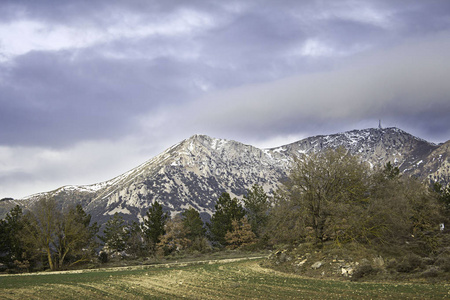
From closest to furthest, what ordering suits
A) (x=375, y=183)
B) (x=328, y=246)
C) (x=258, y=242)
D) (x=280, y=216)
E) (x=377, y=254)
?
(x=377, y=254) < (x=328, y=246) < (x=280, y=216) < (x=375, y=183) < (x=258, y=242)

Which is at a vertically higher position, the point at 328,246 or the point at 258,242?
the point at 328,246

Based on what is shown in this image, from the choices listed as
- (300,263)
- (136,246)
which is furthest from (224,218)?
(300,263)

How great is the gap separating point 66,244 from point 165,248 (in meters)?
26.9

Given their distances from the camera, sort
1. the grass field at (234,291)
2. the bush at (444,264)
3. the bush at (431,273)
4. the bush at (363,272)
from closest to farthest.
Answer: the grass field at (234,291), the bush at (431,273), the bush at (444,264), the bush at (363,272)

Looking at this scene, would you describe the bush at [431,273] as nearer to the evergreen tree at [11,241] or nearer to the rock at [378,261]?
the rock at [378,261]

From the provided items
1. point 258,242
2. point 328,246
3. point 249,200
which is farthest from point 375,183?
point 249,200

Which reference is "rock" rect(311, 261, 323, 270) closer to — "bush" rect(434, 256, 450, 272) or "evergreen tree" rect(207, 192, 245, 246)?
"bush" rect(434, 256, 450, 272)

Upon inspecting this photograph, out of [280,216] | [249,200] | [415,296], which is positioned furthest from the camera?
[249,200]

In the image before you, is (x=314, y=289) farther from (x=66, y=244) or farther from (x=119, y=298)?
(x=66, y=244)

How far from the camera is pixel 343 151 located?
41.0 meters

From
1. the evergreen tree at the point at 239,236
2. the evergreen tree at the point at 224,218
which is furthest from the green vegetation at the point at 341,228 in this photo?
the evergreen tree at the point at 224,218

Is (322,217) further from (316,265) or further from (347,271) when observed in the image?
(347,271)

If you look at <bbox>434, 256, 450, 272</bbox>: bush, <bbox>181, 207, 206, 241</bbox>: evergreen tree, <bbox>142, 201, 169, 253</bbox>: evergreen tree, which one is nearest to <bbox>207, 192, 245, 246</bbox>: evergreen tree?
<bbox>181, 207, 206, 241</bbox>: evergreen tree

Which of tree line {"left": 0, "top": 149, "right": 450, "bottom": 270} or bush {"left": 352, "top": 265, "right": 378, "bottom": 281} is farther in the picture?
tree line {"left": 0, "top": 149, "right": 450, "bottom": 270}
